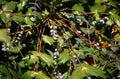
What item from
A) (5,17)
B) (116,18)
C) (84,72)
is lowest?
(84,72)

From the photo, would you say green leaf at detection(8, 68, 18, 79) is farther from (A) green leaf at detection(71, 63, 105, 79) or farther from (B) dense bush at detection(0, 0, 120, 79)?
(A) green leaf at detection(71, 63, 105, 79)

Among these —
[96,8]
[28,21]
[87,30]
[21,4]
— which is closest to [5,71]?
[28,21]

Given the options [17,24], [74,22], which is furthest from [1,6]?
[74,22]

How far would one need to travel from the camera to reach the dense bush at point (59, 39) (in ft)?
4.45

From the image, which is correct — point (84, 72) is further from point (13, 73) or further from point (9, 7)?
point (9, 7)

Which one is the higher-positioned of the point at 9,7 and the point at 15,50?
the point at 9,7

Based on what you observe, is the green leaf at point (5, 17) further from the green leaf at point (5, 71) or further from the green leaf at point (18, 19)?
the green leaf at point (5, 71)

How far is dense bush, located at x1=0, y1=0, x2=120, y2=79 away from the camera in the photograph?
136 cm

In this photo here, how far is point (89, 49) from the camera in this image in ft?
4.87

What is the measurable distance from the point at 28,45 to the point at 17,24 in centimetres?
16

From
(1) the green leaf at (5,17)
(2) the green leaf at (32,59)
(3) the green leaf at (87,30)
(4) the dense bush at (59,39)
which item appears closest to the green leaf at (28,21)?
(4) the dense bush at (59,39)

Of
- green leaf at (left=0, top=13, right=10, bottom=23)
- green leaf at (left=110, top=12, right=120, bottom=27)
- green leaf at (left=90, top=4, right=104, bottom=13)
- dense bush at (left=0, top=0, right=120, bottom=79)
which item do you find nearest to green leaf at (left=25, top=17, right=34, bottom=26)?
dense bush at (left=0, top=0, right=120, bottom=79)

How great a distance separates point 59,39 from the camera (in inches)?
59.4

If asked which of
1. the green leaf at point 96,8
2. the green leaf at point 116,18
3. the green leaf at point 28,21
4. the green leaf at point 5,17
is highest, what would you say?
the green leaf at point 5,17
